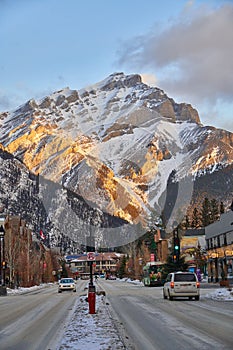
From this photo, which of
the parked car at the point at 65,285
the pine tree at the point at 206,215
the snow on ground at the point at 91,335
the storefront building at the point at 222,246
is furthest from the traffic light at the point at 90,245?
the pine tree at the point at 206,215

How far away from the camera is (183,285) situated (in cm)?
3225

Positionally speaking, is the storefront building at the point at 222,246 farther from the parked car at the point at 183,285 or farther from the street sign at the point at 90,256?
the street sign at the point at 90,256

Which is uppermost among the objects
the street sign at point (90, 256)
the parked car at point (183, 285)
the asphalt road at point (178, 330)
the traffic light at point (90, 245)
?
the traffic light at point (90, 245)

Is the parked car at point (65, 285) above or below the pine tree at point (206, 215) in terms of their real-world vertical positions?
below

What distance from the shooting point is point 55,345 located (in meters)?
13.4

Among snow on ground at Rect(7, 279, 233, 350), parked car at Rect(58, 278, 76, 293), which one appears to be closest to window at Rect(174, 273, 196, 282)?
snow on ground at Rect(7, 279, 233, 350)

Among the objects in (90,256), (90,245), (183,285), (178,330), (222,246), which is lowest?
(178,330)

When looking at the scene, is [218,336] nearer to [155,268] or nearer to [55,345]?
[55,345]

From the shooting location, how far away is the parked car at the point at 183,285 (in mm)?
31578

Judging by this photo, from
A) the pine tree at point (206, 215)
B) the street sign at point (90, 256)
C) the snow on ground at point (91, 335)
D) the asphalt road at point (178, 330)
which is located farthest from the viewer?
the pine tree at point (206, 215)

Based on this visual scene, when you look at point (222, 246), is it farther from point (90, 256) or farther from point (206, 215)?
point (206, 215)

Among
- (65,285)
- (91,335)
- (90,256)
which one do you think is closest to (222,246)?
(65,285)

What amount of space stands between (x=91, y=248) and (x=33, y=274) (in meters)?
62.4

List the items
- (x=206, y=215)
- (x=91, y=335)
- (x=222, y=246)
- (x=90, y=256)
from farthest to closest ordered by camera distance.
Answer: (x=206, y=215), (x=222, y=246), (x=90, y=256), (x=91, y=335)
